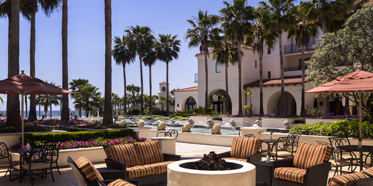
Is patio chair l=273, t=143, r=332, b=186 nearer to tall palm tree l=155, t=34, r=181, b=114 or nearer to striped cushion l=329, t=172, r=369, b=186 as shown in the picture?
striped cushion l=329, t=172, r=369, b=186

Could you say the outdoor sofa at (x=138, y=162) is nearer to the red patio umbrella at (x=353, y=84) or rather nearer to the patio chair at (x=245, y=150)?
the patio chair at (x=245, y=150)

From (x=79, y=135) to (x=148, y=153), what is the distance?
503 centimetres

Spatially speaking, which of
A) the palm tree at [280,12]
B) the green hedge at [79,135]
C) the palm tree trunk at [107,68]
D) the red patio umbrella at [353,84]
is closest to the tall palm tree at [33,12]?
the palm tree trunk at [107,68]

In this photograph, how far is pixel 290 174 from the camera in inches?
261

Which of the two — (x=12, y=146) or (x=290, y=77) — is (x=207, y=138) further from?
(x=290, y=77)

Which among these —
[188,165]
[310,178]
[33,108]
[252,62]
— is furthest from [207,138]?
[252,62]

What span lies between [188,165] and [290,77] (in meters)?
33.8

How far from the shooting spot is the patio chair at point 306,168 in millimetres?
6371

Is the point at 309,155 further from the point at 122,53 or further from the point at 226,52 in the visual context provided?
the point at 122,53

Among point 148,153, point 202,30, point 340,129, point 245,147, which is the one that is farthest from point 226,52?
point 148,153

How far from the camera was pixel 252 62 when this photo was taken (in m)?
39.5

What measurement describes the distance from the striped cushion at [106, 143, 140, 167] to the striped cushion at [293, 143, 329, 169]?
3.70 metres

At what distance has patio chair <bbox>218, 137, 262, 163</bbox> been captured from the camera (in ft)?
26.6

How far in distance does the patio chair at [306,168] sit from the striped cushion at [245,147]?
1.07m
